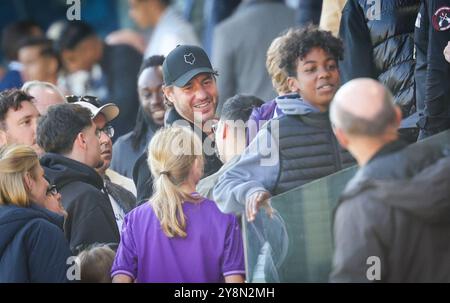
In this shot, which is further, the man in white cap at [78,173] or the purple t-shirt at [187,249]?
the man in white cap at [78,173]

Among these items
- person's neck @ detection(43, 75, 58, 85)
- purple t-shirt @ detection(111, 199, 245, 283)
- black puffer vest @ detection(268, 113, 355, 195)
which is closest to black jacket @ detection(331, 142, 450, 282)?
black puffer vest @ detection(268, 113, 355, 195)

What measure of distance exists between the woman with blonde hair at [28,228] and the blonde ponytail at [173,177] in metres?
0.48

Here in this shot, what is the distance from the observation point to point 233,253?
6863mm

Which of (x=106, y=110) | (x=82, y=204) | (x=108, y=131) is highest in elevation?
(x=106, y=110)

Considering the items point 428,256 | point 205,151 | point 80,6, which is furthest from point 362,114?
point 80,6

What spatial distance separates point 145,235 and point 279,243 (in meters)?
0.58

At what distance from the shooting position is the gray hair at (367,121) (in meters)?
6.27

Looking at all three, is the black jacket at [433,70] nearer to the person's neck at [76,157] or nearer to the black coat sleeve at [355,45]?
the black coat sleeve at [355,45]

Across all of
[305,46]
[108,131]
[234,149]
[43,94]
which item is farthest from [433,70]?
[43,94]

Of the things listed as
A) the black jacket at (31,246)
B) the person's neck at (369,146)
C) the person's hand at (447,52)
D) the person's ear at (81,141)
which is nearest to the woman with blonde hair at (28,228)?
the black jacket at (31,246)

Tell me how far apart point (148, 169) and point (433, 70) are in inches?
53.7

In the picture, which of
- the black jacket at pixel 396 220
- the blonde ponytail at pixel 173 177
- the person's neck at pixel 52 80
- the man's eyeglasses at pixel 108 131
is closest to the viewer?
the black jacket at pixel 396 220

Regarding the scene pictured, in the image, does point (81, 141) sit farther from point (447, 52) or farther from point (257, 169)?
point (447, 52)
